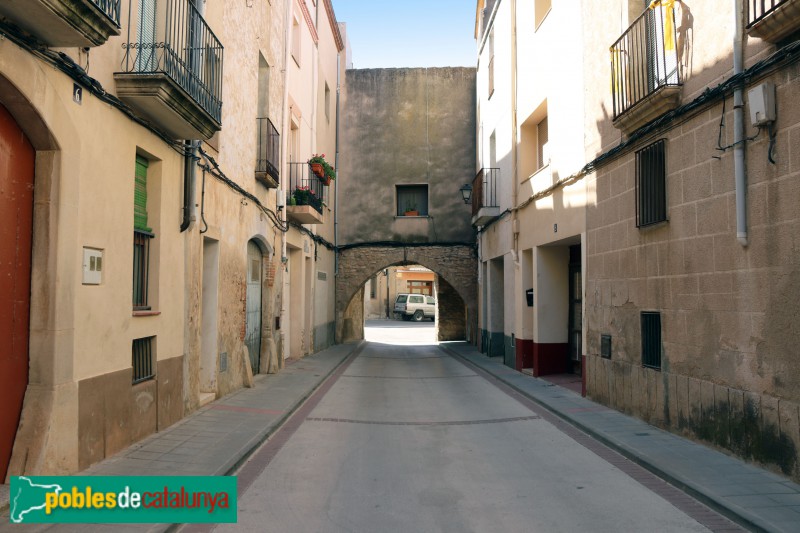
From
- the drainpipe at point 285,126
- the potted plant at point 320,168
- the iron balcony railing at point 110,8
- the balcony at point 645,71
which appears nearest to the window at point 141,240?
the iron balcony railing at point 110,8

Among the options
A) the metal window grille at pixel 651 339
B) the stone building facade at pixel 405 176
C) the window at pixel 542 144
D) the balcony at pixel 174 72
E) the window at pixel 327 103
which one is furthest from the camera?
the stone building facade at pixel 405 176

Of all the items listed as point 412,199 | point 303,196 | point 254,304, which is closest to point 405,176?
point 412,199

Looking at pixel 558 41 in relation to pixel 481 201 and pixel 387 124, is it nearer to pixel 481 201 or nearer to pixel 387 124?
pixel 481 201

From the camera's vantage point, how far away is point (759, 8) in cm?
564

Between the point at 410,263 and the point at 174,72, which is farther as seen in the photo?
the point at 410,263

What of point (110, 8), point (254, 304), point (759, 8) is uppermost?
point (759, 8)

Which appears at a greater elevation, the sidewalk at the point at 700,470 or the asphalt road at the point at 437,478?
the sidewalk at the point at 700,470

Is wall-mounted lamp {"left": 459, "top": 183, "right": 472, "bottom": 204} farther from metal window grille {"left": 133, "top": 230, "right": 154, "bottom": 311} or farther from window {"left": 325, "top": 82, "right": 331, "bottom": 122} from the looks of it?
metal window grille {"left": 133, "top": 230, "right": 154, "bottom": 311}

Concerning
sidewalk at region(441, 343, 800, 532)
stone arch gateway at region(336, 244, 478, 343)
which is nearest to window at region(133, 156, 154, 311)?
sidewalk at region(441, 343, 800, 532)

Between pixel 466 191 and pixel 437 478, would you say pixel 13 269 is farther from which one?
pixel 466 191

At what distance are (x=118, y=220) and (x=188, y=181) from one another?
1933mm

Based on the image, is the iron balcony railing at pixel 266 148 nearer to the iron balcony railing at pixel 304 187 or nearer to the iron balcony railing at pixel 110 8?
the iron balcony railing at pixel 304 187

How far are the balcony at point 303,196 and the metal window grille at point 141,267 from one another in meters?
7.81

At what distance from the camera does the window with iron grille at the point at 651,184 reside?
297 inches
